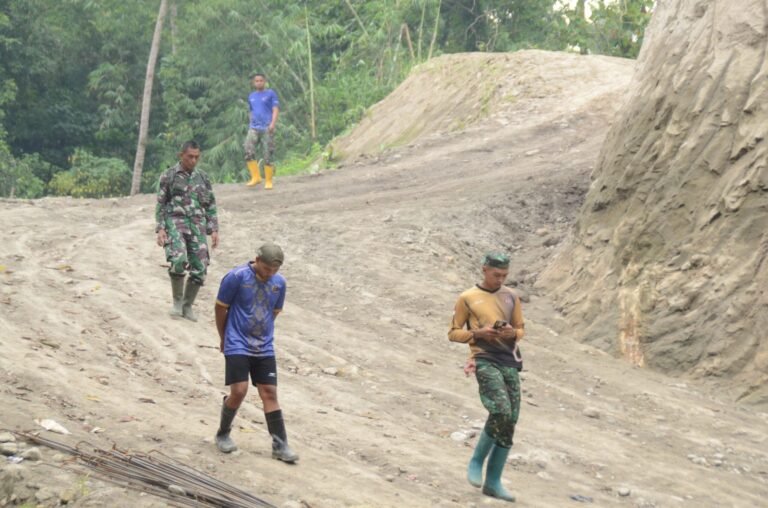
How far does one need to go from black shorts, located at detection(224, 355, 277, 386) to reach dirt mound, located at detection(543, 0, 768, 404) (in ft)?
18.1

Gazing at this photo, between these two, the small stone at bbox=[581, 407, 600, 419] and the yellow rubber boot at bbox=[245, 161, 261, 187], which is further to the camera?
the yellow rubber boot at bbox=[245, 161, 261, 187]

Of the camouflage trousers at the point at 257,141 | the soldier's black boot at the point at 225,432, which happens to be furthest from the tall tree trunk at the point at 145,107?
the soldier's black boot at the point at 225,432

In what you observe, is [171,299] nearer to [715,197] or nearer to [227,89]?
[715,197]

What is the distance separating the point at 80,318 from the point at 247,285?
13.5 ft

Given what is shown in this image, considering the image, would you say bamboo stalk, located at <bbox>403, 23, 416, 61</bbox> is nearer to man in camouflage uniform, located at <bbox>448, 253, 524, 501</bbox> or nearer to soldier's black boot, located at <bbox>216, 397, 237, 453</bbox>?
man in camouflage uniform, located at <bbox>448, 253, 524, 501</bbox>

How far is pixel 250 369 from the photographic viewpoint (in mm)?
7191

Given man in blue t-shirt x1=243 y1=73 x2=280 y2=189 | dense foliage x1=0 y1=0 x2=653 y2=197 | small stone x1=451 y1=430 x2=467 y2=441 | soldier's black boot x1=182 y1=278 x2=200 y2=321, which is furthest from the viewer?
dense foliage x1=0 y1=0 x2=653 y2=197

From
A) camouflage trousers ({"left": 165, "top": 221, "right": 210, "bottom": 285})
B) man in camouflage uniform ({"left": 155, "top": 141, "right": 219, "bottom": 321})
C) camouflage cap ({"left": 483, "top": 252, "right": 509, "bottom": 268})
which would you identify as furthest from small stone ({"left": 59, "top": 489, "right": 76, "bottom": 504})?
camouflage trousers ({"left": 165, "top": 221, "right": 210, "bottom": 285})

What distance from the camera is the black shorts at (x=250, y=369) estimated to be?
23.1ft

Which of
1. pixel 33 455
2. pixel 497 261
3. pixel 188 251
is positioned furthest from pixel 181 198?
pixel 33 455

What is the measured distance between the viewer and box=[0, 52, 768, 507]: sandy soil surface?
24.2ft

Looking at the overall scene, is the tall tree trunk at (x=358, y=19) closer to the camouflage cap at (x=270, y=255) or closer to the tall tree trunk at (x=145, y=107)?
the tall tree trunk at (x=145, y=107)

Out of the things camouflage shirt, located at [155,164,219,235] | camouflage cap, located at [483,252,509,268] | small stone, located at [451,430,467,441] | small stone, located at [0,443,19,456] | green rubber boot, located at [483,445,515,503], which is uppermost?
camouflage cap, located at [483,252,509,268]

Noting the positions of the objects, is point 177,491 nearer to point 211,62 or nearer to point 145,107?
point 145,107
